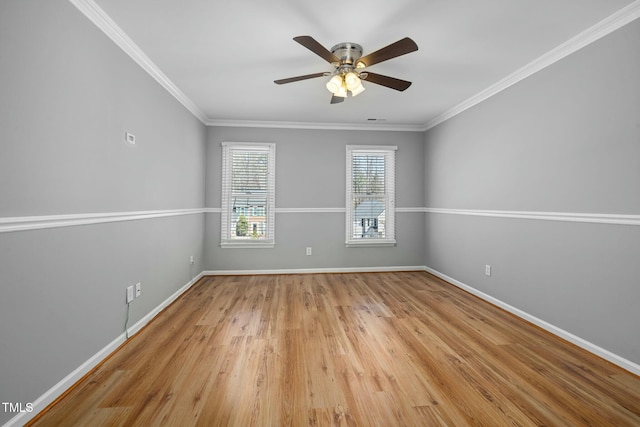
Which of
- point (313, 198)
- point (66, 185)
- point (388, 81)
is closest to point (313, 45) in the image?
point (388, 81)

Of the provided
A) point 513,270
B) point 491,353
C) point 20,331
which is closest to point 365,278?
point 513,270

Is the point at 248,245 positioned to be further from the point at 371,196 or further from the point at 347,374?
the point at 347,374

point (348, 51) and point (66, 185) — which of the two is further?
point (348, 51)

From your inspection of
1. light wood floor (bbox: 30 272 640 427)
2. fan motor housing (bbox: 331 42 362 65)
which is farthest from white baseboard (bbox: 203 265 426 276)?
fan motor housing (bbox: 331 42 362 65)

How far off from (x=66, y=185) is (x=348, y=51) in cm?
228

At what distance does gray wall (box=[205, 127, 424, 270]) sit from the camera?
4656mm

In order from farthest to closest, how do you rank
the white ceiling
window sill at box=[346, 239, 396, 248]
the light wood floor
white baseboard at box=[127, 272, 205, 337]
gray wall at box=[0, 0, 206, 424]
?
1. window sill at box=[346, 239, 396, 248]
2. white baseboard at box=[127, 272, 205, 337]
3. the white ceiling
4. the light wood floor
5. gray wall at box=[0, 0, 206, 424]

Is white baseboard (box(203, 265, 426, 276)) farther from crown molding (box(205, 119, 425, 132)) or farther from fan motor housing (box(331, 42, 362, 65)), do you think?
fan motor housing (box(331, 42, 362, 65))

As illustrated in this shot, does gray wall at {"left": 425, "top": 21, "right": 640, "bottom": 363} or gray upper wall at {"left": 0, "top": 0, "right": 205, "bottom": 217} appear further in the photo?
gray wall at {"left": 425, "top": 21, "right": 640, "bottom": 363}

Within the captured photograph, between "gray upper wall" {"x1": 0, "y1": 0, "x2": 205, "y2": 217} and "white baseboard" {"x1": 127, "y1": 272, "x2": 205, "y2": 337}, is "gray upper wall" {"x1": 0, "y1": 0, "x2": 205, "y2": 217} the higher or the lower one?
the higher one

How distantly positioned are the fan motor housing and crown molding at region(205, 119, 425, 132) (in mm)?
2323

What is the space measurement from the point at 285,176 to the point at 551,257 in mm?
3597

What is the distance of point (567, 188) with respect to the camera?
2498mm

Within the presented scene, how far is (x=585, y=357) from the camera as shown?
2201 mm
